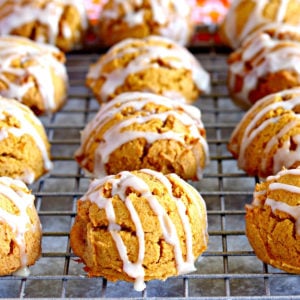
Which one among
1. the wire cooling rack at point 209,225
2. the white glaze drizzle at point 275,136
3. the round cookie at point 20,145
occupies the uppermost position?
the white glaze drizzle at point 275,136

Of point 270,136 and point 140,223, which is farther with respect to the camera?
point 270,136

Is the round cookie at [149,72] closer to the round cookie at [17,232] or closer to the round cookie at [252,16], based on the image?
the round cookie at [252,16]

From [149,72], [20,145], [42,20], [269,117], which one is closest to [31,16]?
[42,20]

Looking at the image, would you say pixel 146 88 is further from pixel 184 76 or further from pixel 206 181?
pixel 206 181

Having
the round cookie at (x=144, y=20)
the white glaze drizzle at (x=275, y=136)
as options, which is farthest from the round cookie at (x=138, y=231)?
the round cookie at (x=144, y=20)

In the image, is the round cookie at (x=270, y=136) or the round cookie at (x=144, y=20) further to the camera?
the round cookie at (x=144, y=20)

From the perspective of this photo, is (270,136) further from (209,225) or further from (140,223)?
(140,223)
